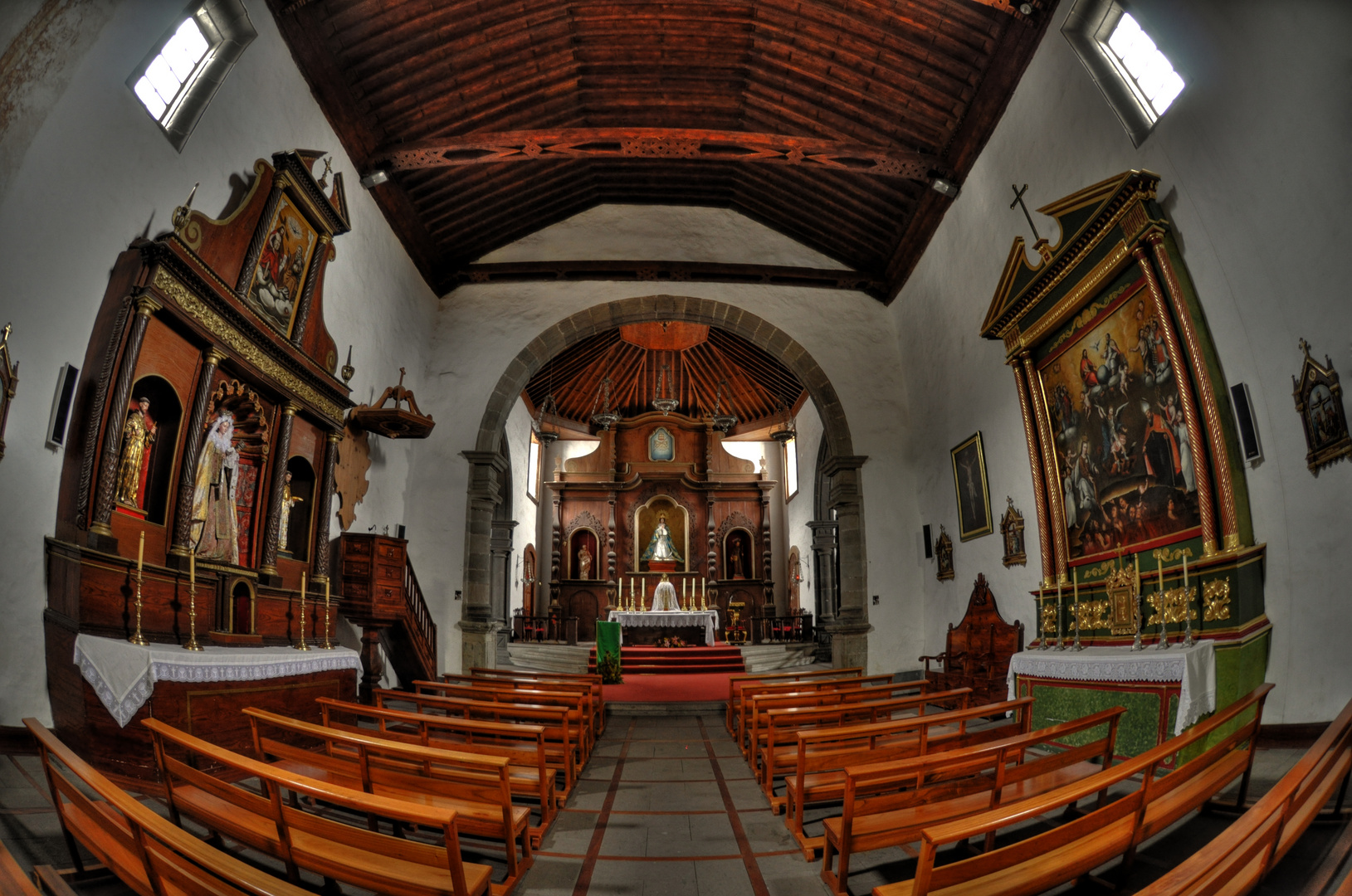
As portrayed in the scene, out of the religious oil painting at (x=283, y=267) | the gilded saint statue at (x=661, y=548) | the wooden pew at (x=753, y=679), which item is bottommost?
the wooden pew at (x=753, y=679)

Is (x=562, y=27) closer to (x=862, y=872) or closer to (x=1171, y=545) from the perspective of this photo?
(x=1171, y=545)

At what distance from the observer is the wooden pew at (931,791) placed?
9.93 feet

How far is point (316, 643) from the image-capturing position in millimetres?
7359

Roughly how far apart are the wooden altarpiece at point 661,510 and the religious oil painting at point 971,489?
9.76 metres

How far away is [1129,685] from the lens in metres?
5.46

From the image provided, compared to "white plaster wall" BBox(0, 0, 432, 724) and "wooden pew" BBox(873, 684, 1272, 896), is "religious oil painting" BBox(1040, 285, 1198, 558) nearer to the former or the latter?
"wooden pew" BBox(873, 684, 1272, 896)

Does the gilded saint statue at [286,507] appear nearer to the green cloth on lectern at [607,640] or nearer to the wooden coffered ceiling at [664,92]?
the wooden coffered ceiling at [664,92]

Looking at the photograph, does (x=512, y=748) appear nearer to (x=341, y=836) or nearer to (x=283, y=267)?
(x=341, y=836)

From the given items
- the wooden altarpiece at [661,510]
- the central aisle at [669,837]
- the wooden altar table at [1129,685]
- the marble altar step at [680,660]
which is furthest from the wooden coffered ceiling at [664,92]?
the wooden altarpiece at [661,510]

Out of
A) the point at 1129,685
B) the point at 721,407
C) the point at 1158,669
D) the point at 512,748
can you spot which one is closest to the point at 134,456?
the point at 512,748

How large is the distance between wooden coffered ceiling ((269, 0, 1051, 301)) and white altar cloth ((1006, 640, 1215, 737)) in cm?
595

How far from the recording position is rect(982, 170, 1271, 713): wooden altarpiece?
4.93 metres

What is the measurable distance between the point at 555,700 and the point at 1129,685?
4.48 m

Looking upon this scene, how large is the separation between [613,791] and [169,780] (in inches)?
111
